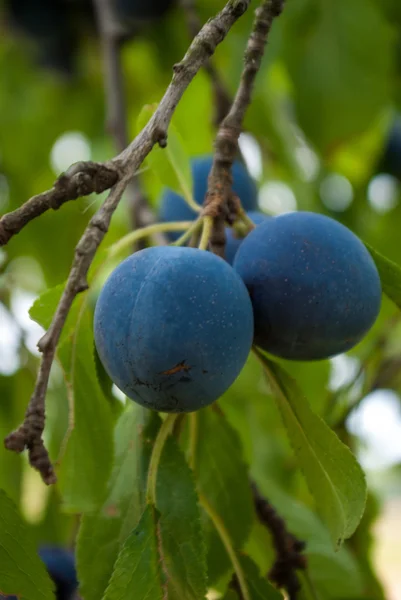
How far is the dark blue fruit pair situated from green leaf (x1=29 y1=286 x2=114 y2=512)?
43 centimetres

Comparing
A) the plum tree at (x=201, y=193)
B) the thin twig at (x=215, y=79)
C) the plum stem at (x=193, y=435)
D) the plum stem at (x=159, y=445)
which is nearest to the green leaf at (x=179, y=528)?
the plum stem at (x=159, y=445)

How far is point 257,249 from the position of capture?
2.56 feet

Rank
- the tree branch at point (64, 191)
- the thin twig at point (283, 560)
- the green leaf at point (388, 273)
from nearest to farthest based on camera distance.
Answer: the tree branch at point (64, 191)
the green leaf at point (388, 273)
the thin twig at point (283, 560)

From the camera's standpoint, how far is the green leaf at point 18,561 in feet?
2.42

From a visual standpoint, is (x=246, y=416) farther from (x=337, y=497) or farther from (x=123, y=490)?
(x=337, y=497)

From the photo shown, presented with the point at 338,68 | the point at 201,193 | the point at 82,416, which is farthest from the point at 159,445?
the point at 338,68

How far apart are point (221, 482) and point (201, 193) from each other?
474mm

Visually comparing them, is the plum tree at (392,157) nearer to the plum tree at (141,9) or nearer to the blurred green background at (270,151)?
the blurred green background at (270,151)

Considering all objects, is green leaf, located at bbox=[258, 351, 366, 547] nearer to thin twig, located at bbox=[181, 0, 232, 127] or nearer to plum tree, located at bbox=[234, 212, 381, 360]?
plum tree, located at bbox=[234, 212, 381, 360]

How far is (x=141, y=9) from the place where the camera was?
1.87 meters

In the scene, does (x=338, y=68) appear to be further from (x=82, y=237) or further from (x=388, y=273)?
(x=82, y=237)

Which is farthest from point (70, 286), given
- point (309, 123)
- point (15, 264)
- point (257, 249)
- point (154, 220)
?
point (15, 264)

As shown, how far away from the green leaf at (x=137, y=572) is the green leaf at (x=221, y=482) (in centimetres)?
Answer: 25

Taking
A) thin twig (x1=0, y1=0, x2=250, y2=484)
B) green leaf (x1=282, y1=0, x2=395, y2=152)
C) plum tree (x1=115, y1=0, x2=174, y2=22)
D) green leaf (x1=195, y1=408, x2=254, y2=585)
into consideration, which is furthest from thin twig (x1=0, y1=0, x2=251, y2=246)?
plum tree (x1=115, y1=0, x2=174, y2=22)
